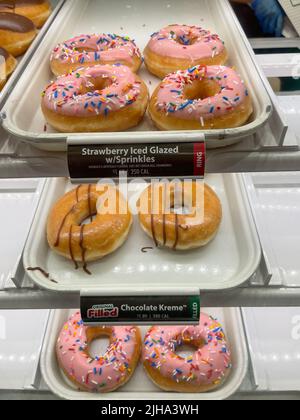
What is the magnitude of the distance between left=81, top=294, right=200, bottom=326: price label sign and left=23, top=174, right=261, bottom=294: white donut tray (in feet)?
0.15

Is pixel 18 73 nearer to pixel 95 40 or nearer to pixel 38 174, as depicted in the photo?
pixel 95 40

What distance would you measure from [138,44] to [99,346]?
1206 mm

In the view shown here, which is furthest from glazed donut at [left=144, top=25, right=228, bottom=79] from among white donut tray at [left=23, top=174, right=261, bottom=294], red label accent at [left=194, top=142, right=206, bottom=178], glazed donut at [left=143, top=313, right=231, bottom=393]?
glazed donut at [left=143, top=313, right=231, bottom=393]

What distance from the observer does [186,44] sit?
1.52 metres

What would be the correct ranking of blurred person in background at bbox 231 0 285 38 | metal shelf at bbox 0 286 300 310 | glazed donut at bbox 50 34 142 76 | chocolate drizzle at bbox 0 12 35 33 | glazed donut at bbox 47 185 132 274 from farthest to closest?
1. blurred person in background at bbox 231 0 285 38
2. chocolate drizzle at bbox 0 12 35 33
3. glazed donut at bbox 50 34 142 76
4. glazed donut at bbox 47 185 132 274
5. metal shelf at bbox 0 286 300 310

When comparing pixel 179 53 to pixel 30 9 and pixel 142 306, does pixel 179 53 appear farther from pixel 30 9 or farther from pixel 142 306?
pixel 142 306

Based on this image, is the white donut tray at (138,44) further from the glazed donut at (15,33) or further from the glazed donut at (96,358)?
the glazed donut at (96,358)

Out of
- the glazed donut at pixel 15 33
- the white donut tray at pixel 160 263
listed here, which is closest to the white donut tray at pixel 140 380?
the white donut tray at pixel 160 263

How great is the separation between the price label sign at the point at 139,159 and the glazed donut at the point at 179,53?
23.4 inches

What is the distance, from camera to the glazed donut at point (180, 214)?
1287 mm

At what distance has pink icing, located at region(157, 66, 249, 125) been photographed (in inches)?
40.6

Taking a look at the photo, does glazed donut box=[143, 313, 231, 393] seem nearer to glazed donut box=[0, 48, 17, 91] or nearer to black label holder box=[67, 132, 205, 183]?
black label holder box=[67, 132, 205, 183]

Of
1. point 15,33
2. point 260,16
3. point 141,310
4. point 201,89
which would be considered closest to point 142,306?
point 141,310

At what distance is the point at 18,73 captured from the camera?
1311 millimetres
